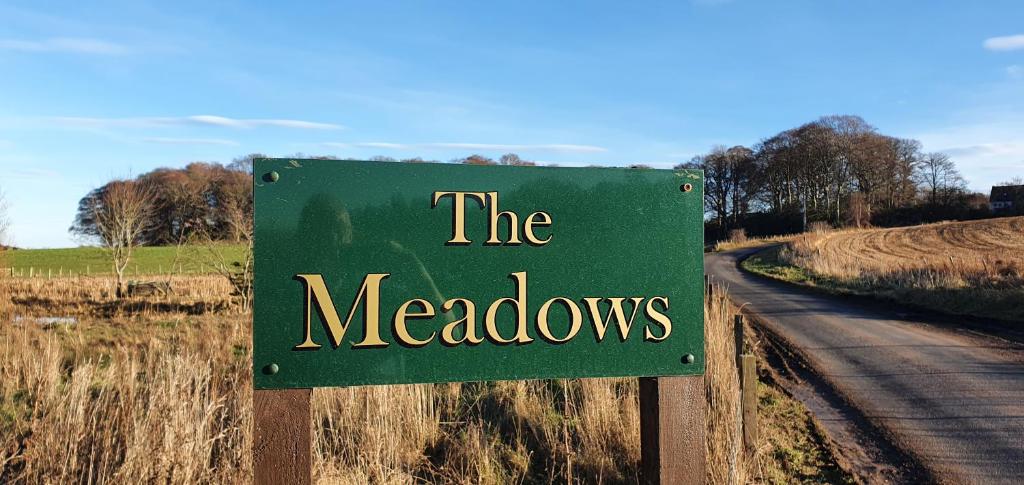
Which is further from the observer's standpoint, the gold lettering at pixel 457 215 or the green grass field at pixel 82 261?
the green grass field at pixel 82 261

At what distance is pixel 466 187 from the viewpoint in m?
2.44

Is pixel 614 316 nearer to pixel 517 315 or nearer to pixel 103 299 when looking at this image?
pixel 517 315

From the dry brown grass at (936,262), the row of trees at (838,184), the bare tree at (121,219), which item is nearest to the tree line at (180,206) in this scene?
the bare tree at (121,219)

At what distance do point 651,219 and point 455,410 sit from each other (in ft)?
8.94

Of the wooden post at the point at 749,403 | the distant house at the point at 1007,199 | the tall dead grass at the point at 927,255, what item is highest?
the distant house at the point at 1007,199

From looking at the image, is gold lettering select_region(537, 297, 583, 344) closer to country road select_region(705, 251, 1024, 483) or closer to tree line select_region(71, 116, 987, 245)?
country road select_region(705, 251, 1024, 483)

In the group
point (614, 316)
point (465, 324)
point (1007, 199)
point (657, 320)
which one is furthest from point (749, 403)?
point (1007, 199)

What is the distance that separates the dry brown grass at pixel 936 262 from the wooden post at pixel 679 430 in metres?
10.7

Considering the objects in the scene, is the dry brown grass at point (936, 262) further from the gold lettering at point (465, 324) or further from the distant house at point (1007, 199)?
the gold lettering at point (465, 324)

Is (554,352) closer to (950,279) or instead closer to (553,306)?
(553,306)

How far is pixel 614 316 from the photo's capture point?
101 inches

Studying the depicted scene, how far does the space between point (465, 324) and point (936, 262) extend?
19.7 meters

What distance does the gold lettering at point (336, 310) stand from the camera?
7.64ft

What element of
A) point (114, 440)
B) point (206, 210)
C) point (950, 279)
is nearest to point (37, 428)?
point (114, 440)
